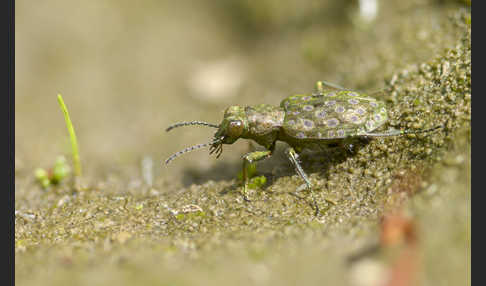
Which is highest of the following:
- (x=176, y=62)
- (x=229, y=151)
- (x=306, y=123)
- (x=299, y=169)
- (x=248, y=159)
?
(x=176, y=62)

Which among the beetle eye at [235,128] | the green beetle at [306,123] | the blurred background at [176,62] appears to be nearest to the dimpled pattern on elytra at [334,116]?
the green beetle at [306,123]

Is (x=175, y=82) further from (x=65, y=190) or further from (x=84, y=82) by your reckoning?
(x=65, y=190)

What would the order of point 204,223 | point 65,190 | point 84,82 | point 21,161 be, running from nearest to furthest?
point 204,223 → point 65,190 → point 21,161 → point 84,82

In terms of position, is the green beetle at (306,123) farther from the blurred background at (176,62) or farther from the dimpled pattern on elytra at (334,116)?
the blurred background at (176,62)

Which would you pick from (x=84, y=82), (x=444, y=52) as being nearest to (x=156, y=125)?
(x=84, y=82)

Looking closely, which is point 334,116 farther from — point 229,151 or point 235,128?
point 229,151

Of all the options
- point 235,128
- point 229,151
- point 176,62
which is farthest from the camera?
point 176,62

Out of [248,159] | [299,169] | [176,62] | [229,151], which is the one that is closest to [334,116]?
[299,169]
